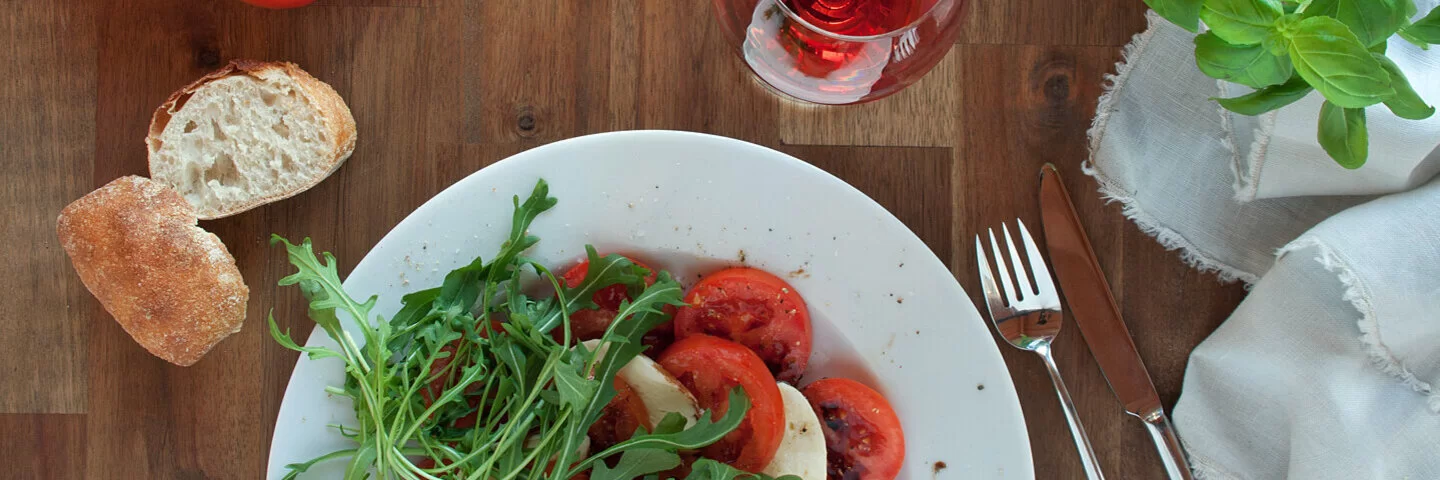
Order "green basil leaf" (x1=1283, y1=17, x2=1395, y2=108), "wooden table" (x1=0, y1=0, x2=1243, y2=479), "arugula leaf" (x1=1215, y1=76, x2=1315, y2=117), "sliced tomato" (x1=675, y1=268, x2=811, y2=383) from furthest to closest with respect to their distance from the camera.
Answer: "wooden table" (x1=0, y1=0, x2=1243, y2=479) < "sliced tomato" (x1=675, y1=268, x2=811, y2=383) < "arugula leaf" (x1=1215, y1=76, x2=1315, y2=117) < "green basil leaf" (x1=1283, y1=17, x2=1395, y2=108)

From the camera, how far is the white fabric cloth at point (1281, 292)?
4.60 feet

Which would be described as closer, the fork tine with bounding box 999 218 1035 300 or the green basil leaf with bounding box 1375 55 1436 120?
the green basil leaf with bounding box 1375 55 1436 120

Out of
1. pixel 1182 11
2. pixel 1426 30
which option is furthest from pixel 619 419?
pixel 1426 30

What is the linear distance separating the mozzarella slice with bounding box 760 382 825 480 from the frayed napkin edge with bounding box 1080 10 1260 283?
62 centimetres

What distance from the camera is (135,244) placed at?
1439 mm

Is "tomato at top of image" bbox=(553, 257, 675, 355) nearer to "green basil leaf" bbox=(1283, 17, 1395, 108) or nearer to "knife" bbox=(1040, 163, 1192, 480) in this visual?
"knife" bbox=(1040, 163, 1192, 480)

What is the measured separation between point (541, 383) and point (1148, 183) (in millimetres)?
1011

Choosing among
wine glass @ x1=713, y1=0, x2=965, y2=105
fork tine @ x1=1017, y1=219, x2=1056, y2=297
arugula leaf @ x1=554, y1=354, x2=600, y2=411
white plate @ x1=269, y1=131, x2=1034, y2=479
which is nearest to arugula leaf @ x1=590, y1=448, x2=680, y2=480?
arugula leaf @ x1=554, y1=354, x2=600, y2=411

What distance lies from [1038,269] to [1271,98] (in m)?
0.42

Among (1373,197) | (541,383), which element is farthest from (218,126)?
(1373,197)

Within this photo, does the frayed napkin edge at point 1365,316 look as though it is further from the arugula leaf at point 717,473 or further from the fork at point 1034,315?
the arugula leaf at point 717,473

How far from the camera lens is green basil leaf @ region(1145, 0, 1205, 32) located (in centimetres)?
117

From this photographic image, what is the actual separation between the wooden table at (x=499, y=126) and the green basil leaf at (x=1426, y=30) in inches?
16.3

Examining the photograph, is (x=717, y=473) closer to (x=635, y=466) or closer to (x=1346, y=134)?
(x=635, y=466)
